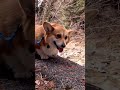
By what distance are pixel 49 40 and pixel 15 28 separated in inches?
31.8

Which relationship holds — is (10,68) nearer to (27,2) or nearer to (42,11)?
(27,2)

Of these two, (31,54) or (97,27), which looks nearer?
(31,54)

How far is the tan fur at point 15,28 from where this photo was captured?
8.00ft

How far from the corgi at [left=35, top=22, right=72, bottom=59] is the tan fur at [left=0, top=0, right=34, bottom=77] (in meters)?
0.61

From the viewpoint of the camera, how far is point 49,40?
3.22m

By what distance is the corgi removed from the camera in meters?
3.20

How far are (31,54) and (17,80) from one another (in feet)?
0.79

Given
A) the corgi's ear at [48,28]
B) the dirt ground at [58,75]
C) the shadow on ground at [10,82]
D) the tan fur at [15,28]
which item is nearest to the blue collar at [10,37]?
the tan fur at [15,28]

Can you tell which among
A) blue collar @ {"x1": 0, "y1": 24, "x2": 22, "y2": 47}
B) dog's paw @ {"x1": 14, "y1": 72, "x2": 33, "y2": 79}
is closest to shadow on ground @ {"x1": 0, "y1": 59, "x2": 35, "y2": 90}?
dog's paw @ {"x1": 14, "y1": 72, "x2": 33, "y2": 79}

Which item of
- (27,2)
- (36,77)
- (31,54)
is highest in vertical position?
(27,2)

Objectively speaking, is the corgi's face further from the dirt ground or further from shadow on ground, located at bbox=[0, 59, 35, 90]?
shadow on ground, located at bbox=[0, 59, 35, 90]

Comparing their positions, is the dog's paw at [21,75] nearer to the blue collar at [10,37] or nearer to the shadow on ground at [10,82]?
the shadow on ground at [10,82]

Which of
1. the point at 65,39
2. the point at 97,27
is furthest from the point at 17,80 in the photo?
the point at 97,27

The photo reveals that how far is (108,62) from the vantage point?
12.0 feet
